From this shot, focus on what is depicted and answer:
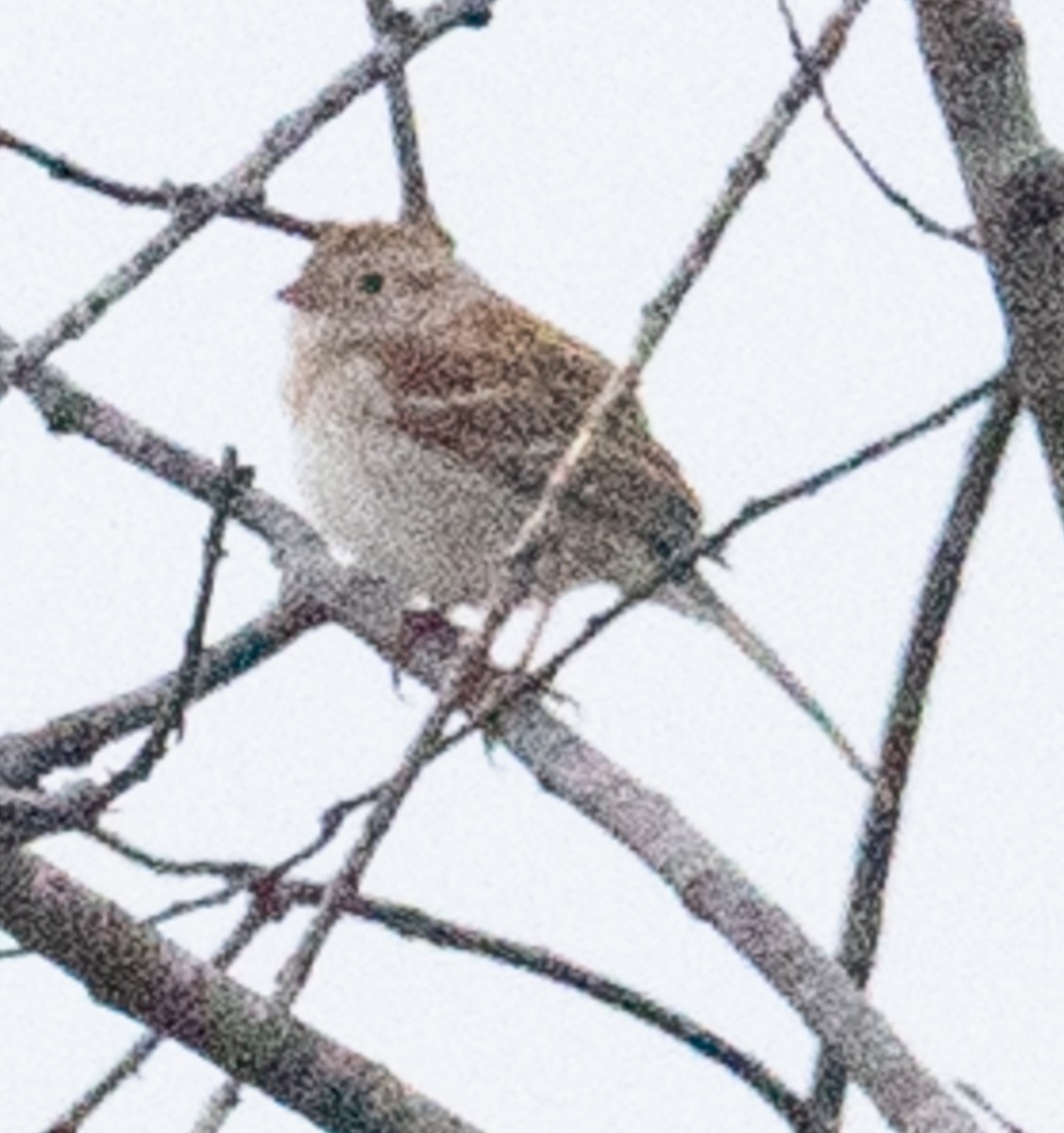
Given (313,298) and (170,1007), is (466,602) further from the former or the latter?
(170,1007)

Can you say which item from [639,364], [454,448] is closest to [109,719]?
[639,364]

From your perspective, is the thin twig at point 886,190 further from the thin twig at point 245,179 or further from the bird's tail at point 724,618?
the bird's tail at point 724,618

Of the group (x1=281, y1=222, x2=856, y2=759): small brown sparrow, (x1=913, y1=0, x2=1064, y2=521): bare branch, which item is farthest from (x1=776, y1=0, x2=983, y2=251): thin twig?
(x1=281, y1=222, x2=856, y2=759): small brown sparrow

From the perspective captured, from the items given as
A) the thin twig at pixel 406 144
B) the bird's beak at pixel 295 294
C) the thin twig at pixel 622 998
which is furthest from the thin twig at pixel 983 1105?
the bird's beak at pixel 295 294

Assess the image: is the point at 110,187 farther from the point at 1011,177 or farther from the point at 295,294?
the point at 295,294

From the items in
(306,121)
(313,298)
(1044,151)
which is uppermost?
(313,298)

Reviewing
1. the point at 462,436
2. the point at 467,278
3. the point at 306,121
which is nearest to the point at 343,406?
the point at 462,436

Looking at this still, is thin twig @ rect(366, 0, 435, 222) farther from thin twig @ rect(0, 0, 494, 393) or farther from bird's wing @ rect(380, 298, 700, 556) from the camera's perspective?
thin twig @ rect(0, 0, 494, 393)
